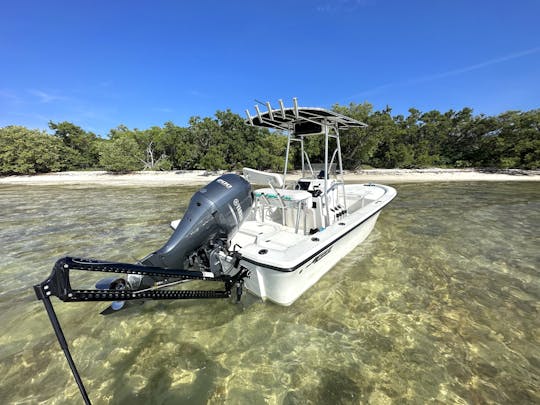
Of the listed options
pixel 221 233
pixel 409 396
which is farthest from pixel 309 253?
pixel 409 396

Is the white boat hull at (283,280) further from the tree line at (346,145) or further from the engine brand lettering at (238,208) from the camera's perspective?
the tree line at (346,145)

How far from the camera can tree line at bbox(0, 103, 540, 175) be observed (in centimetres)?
2566

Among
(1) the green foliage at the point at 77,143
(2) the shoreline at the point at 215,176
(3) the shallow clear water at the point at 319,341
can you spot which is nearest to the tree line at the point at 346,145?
(2) the shoreline at the point at 215,176

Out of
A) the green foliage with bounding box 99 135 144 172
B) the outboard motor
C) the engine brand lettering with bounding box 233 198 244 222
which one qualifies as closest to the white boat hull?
the outboard motor

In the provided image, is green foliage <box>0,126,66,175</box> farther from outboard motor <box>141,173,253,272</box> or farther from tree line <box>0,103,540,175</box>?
outboard motor <box>141,173,253,272</box>

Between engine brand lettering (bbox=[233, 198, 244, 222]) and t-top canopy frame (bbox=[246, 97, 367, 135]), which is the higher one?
t-top canopy frame (bbox=[246, 97, 367, 135])

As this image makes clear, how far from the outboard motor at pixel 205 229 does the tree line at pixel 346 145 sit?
2229 centimetres

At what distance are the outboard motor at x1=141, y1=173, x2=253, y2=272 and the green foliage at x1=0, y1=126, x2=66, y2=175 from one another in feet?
139

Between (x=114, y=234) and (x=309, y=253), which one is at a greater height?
(x=309, y=253)

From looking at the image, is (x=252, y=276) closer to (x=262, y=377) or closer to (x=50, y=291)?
(x=262, y=377)

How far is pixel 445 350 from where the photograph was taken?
2869 millimetres

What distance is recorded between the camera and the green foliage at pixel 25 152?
29984 millimetres

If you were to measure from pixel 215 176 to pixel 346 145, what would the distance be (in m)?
17.2

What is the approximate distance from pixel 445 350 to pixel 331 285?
1815 mm
